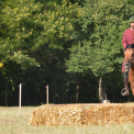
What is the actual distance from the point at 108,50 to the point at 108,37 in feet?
4.54

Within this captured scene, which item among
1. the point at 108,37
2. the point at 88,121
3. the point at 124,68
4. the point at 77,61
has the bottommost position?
the point at 88,121

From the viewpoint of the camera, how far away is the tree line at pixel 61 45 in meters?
29.4

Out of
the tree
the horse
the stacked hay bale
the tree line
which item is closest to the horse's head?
the horse

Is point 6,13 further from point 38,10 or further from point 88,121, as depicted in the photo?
A: point 88,121

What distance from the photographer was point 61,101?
48719 mm

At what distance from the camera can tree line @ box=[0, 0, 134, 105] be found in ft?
96.6

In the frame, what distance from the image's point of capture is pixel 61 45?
104ft

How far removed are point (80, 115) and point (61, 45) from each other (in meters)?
19.9

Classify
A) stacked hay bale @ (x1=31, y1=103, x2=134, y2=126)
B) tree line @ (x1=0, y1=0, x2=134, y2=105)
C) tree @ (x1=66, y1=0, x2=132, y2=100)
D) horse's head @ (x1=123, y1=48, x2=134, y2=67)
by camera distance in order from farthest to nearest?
tree @ (x1=66, y1=0, x2=132, y2=100) < tree line @ (x1=0, y1=0, x2=134, y2=105) < stacked hay bale @ (x1=31, y1=103, x2=134, y2=126) < horse's head @ (x1=123, y1=48, x2=134, y2=67)

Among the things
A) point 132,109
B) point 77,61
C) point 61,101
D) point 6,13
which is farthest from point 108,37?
point 132,109

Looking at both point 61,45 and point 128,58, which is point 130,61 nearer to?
point 128,58

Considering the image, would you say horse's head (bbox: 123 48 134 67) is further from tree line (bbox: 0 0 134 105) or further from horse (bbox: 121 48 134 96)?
tree line (bbox: 0 0 134 105)

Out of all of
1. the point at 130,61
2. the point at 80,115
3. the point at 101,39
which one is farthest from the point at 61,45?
the point at 130,61

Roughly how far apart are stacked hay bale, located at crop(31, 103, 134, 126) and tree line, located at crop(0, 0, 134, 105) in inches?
645
